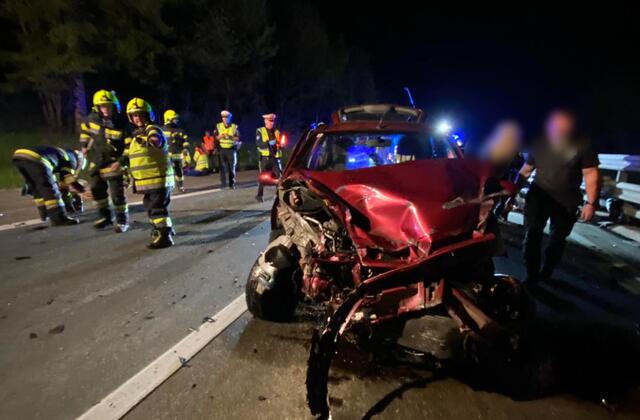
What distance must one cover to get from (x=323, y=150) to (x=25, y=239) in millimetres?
4289

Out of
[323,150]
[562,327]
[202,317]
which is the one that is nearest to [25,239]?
[202,317]

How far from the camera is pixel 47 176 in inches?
240

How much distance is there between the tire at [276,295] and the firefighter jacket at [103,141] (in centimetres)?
371

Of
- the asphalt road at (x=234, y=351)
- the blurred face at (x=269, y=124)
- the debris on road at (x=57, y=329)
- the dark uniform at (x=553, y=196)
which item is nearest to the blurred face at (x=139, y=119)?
the asphalt road at (x=234, y=351)

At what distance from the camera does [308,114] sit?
119 feet

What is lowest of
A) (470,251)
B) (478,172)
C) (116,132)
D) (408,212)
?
(470,251)

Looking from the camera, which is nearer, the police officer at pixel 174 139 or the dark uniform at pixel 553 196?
the dark uniform at pixel 553 196

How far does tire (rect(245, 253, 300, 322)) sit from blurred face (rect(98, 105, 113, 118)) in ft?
12.7

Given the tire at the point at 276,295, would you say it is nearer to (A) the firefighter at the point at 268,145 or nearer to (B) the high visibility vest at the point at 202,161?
(A) the firefighter at the point at 268,145

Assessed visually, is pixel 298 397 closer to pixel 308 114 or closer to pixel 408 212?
pixel 408 212

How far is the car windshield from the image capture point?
13.5 ft

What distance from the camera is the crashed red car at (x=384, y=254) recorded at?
211cm

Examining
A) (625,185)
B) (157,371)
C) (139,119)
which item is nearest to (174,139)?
(139,119)

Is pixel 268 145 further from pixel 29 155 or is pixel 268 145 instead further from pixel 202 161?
pixel 202 161
